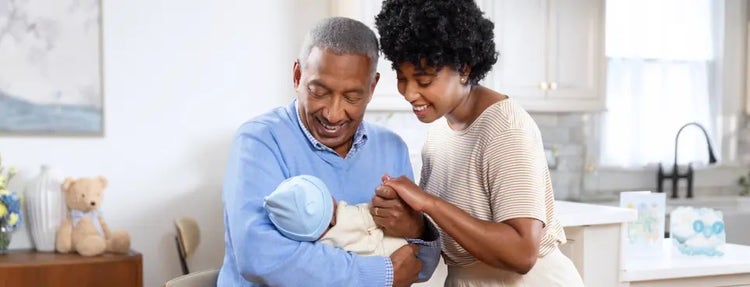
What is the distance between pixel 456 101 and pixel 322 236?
15.6 inches

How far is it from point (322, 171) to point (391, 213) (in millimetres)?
170

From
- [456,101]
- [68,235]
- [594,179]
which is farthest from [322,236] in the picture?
[594,179]

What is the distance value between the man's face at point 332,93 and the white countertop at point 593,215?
1037 mm

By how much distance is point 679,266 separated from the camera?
106 inches

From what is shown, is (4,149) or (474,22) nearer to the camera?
(474,22)

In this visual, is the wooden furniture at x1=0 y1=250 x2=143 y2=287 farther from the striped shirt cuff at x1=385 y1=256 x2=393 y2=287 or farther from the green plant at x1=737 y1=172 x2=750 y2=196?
the green plant at x1=737 y1=172 x2=750 y2=196

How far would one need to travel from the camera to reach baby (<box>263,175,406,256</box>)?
4.90ft

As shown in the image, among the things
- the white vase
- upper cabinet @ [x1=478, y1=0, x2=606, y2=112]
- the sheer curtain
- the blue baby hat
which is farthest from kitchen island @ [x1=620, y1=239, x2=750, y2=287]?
the sheer curtain

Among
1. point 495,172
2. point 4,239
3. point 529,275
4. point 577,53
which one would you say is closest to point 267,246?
point 495,172

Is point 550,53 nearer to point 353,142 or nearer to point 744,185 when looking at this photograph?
point 744,185

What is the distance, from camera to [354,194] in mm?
1736

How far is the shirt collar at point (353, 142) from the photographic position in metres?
1.71

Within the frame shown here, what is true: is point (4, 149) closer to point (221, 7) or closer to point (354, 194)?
point (221, 7)

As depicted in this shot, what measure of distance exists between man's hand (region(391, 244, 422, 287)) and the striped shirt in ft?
0.49
